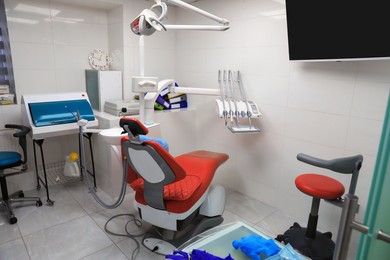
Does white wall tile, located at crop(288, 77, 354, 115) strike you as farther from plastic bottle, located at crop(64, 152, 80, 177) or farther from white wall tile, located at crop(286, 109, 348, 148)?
plastic bottle, located at crop(64, 152, 80, 177)

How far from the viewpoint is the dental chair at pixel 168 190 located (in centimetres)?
177

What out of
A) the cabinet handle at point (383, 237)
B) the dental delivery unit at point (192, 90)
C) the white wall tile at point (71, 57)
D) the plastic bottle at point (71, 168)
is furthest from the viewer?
the white wall tile at point (71, 57)

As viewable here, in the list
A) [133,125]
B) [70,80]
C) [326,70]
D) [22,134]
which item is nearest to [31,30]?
[70,80]

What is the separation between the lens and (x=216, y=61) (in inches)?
128

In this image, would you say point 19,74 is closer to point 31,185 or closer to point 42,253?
point 31,185

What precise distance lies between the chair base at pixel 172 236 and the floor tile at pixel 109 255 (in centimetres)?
21

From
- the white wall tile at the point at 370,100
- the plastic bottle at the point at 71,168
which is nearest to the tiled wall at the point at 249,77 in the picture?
the white wall tile at the point at 370,100

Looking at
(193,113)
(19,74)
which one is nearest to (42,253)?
(19,74)

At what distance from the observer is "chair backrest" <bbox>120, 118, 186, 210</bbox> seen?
5.64ft

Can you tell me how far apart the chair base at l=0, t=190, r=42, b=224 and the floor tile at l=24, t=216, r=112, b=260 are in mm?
308

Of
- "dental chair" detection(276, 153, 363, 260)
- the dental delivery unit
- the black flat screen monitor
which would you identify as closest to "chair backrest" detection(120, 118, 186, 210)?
the dental delivery unit

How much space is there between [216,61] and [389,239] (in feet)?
9.49

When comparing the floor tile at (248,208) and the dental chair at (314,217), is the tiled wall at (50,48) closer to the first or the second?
the floor tile at (248,208)

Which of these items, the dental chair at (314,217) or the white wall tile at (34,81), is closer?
the dental chair at (314,217)
